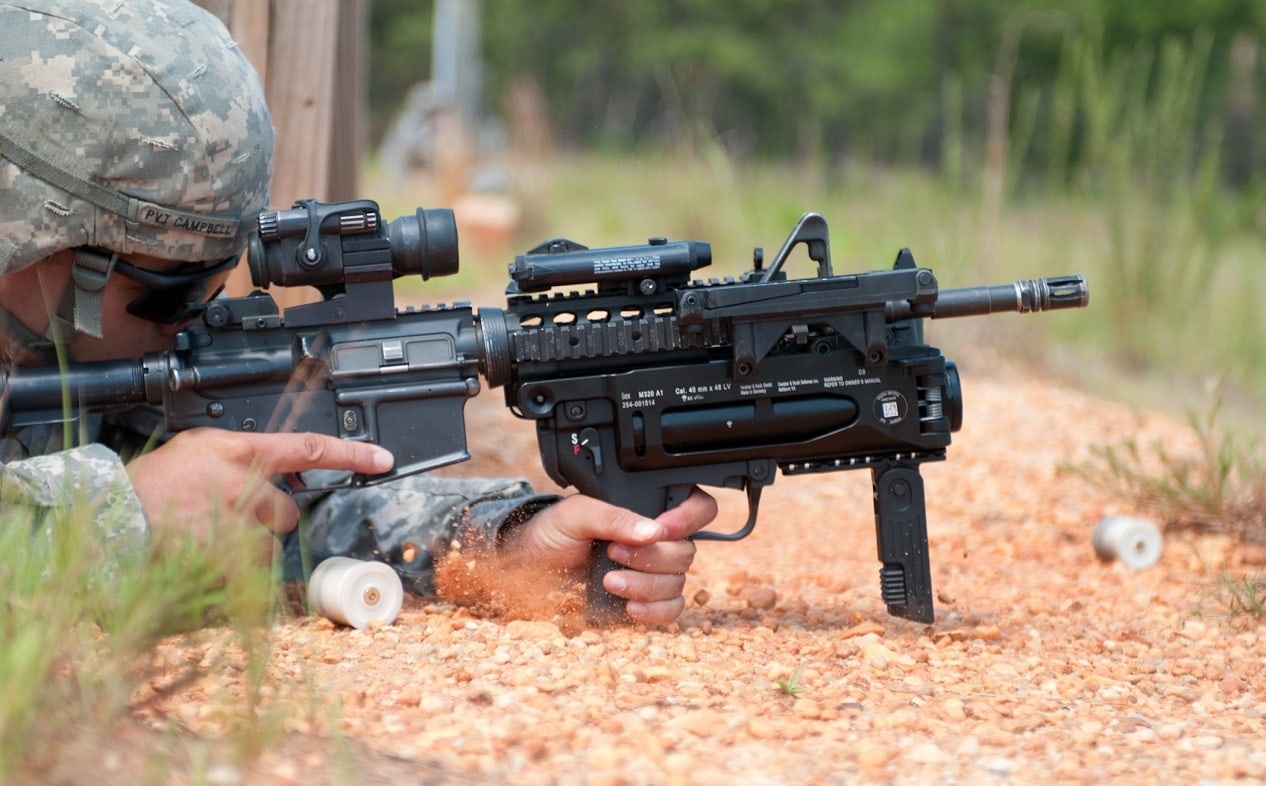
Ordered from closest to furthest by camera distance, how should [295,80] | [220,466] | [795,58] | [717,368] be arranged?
[220,466], [717,368], [295,80], [795,58]

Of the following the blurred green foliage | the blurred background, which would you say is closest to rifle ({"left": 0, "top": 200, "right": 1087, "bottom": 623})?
the blurred background

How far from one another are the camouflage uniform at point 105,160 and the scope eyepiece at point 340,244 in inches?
10.0

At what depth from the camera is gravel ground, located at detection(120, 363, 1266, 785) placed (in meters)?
2.00

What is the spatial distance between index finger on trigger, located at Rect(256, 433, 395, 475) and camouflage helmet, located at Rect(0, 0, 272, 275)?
52cm

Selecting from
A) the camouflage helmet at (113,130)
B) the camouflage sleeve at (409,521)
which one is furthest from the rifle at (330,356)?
the camouflage sleeve at (409,521)

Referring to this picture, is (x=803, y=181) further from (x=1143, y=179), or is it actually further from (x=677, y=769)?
(x=677, y=769)

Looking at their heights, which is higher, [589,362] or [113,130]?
[113,130]

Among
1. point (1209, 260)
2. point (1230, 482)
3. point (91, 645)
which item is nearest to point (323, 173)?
point (91, 645)

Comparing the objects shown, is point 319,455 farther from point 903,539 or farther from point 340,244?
point 903,539

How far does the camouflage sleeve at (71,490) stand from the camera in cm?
255

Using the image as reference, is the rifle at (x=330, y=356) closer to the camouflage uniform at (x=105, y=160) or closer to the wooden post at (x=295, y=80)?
the camouflage uniform at (x=105, y=160)

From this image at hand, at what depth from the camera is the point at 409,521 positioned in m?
3.21

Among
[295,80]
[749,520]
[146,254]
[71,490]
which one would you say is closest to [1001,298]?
[749,520]

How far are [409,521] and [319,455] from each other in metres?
0.54
